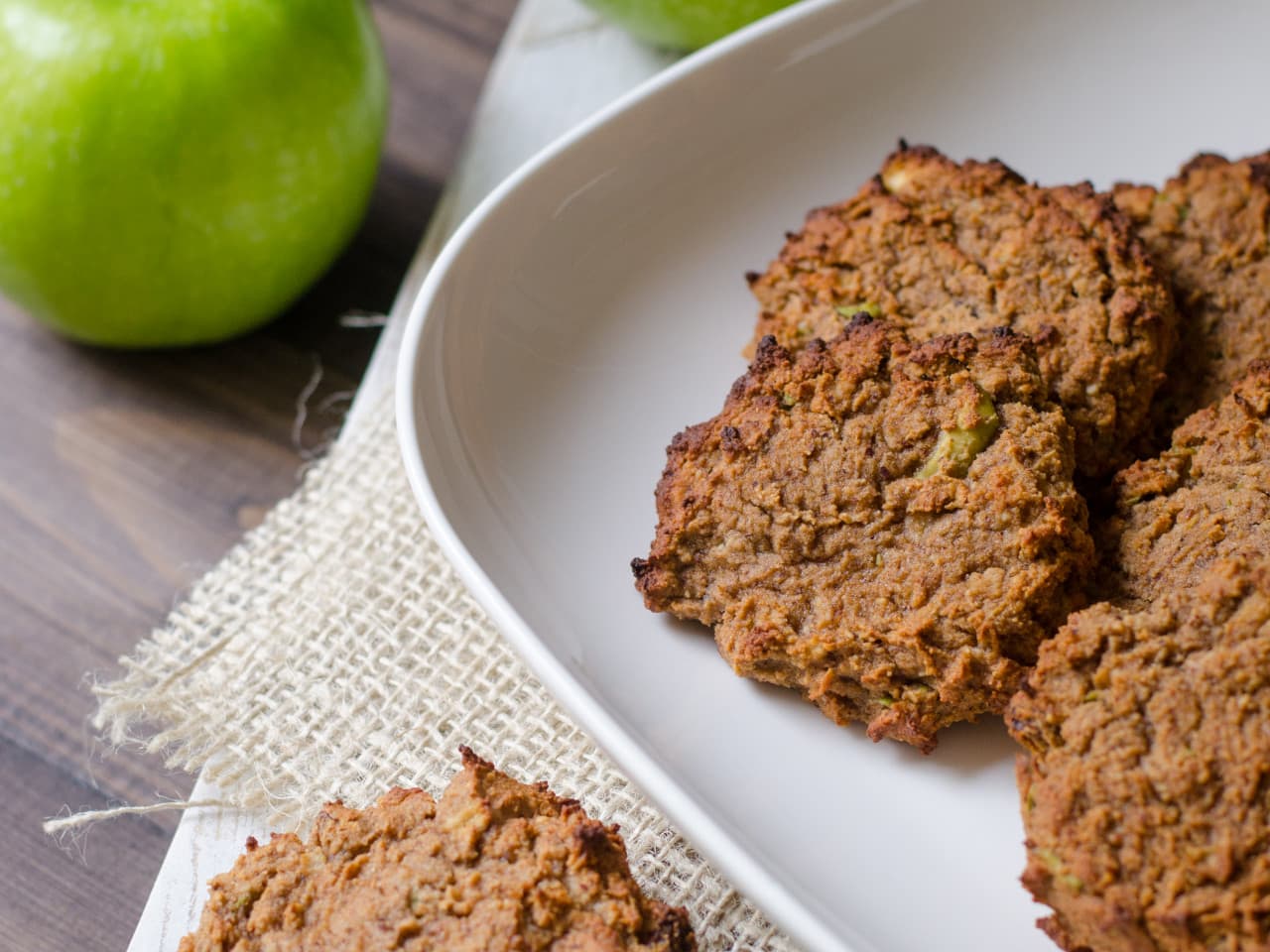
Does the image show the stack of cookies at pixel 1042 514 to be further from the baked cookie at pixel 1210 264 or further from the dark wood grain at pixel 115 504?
the dark wood grain at pixel 115 504

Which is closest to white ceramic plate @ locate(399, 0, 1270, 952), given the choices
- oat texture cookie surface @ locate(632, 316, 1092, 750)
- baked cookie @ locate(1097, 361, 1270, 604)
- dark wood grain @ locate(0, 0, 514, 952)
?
oat texture cookie surface @ locate(632, 316, 1092, 750)

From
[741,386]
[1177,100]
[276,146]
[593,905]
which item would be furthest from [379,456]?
[1177,100]

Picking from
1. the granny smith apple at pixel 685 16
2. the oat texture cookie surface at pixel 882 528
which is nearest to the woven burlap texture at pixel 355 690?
the oat texture cookie surface at pixel 882 528

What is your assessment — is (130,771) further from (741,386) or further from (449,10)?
(449,10)

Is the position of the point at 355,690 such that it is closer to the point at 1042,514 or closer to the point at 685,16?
the point at 1042,514

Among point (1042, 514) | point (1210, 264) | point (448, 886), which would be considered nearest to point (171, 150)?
point (448, 886)

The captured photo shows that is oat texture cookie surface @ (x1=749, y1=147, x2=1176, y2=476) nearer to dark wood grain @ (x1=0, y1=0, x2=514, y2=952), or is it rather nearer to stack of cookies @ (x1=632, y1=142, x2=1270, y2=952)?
stack of cookies @ (x1=632, y1=142, x2=1270, y2=952)
